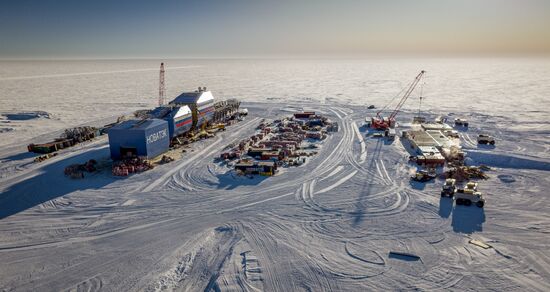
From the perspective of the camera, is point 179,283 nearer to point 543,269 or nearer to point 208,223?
point 208,223

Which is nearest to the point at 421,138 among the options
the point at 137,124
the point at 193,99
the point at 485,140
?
the point at 485,140

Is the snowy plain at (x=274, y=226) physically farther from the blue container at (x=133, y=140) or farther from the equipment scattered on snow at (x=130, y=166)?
the blue container at (x=133, y=140)

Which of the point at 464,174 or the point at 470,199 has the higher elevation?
the point at 464,174

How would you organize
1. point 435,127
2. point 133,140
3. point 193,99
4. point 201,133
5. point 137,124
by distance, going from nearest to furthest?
point 133,140 < point 137,124 < point 201,133 < point 435,127 < point 193,99

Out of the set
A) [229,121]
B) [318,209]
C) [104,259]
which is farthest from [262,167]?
[229,121]

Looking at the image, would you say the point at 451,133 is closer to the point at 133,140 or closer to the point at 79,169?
the point at 133,140

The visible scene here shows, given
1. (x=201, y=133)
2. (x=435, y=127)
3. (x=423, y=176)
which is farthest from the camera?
(x=435, y=127)

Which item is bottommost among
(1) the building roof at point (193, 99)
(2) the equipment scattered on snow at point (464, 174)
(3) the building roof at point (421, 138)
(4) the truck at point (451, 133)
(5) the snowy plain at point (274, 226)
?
(5) the snowy plain at point (274, 226)

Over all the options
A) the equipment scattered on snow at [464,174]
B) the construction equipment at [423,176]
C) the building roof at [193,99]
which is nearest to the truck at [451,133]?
the equipment scattered on snow at [464,174]
